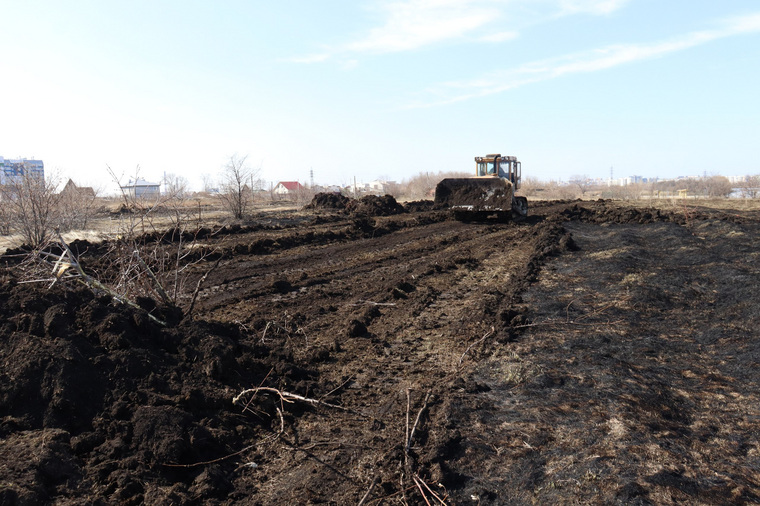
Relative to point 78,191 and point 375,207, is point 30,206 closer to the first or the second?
point 78,191

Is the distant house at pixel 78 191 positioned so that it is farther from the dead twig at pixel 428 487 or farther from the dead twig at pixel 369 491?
the dead twig at pixel 428 487

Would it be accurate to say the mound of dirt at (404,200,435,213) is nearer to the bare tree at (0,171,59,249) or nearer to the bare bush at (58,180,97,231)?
the bare bush at (58,180,97,231)

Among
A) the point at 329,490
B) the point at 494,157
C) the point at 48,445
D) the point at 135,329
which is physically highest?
the point at 494,157

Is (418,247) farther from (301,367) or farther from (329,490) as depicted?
(329,490)

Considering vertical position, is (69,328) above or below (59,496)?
above

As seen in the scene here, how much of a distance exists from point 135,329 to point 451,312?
4654 millimetres

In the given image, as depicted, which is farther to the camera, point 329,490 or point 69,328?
point 69,328

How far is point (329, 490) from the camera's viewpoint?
3.48 metres

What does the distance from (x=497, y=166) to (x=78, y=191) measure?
16.9 meters

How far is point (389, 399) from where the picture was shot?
16.2 ft

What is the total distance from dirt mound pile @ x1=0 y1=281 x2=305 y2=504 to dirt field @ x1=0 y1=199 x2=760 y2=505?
0.02 meters

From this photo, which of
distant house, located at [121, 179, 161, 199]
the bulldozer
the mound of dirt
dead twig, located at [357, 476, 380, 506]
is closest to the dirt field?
dead twig, located at [357, 476, 380, 506]

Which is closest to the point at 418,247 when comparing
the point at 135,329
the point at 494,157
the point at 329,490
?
the point at 494,157

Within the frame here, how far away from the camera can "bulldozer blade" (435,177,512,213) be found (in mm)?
19359
